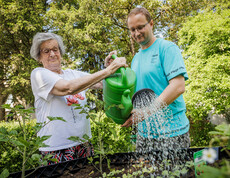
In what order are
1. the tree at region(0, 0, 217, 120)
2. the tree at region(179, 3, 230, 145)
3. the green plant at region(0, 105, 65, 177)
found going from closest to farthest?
the green plant at region(0, 105, 65, 177)
the tree at region(179, 3, 230, 145)
the tree at region(0, 0, 217, 120)

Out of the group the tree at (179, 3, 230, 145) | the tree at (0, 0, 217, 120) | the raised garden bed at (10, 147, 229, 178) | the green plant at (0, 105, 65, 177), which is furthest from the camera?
the tree at (0, 0, 217, 120)

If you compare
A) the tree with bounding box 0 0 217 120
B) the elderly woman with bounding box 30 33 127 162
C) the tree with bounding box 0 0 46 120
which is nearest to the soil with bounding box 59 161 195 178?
the elderly woman with bounding box 30 33 127 162

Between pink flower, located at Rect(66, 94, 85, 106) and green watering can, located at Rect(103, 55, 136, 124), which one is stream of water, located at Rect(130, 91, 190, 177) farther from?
pink flower, located at Rect(66, 94, 85, 106)

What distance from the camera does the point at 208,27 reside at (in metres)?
4.58

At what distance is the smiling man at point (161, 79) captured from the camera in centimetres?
113

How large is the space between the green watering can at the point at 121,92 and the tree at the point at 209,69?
3713mm

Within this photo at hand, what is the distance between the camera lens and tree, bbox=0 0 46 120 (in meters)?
7.72

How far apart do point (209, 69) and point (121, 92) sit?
3856mm

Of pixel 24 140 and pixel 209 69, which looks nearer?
pixel 24 140

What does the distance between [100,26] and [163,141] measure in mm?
8470

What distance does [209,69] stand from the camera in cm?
418

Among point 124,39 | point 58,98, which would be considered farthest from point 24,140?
point 124,39

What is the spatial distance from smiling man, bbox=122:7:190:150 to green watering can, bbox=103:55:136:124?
0.08 m

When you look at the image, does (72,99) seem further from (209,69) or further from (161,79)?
(209,69)
